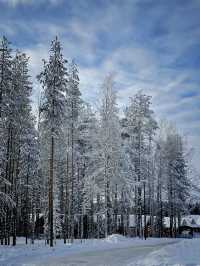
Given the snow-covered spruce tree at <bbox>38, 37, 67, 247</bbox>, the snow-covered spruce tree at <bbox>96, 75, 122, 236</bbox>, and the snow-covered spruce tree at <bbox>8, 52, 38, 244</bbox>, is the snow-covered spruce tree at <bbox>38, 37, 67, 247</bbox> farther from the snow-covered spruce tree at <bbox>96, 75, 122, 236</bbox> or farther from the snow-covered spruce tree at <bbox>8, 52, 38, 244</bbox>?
the snow-covered spruce tree at <bbox>96, 75, 122, 236</bbox>

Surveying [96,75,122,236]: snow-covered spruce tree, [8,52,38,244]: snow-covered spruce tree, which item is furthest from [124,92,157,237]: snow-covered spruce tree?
[8,52,38,244]: snow-covered spruce tree

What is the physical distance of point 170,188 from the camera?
5628 centimetres

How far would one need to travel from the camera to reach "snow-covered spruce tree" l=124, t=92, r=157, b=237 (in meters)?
45.7

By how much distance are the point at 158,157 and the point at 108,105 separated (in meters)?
18.7

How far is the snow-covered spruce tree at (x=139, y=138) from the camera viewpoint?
150 ft

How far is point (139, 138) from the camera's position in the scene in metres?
46.7

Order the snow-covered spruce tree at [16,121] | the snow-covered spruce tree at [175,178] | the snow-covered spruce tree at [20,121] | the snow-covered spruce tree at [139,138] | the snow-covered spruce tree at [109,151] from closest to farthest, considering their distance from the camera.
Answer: the snow-covered spruce tree at [16,121]
the snow-covered spruce tree at [20,121]
the snow-covered spruce tree at [109,151]
the snow-covered spruce tree at [139,138]
the snow-covered spruce tree at [175,178]

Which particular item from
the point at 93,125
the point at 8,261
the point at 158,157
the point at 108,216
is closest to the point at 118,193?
the point at 108,216

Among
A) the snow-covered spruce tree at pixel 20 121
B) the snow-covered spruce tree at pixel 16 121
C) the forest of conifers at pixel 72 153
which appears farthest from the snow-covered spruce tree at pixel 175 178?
the snow-covered spruce tree at pixel 16 121

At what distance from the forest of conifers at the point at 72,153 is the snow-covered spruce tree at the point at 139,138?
0.13 meters

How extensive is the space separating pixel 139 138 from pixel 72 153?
1116 centimetres

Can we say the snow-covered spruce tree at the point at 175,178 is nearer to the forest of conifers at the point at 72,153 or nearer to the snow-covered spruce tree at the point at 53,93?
the forest of conifers at the point at 72,153

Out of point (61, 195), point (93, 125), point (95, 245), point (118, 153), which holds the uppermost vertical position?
point (93, 125)

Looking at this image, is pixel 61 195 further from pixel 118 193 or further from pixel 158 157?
pixel 158 157
